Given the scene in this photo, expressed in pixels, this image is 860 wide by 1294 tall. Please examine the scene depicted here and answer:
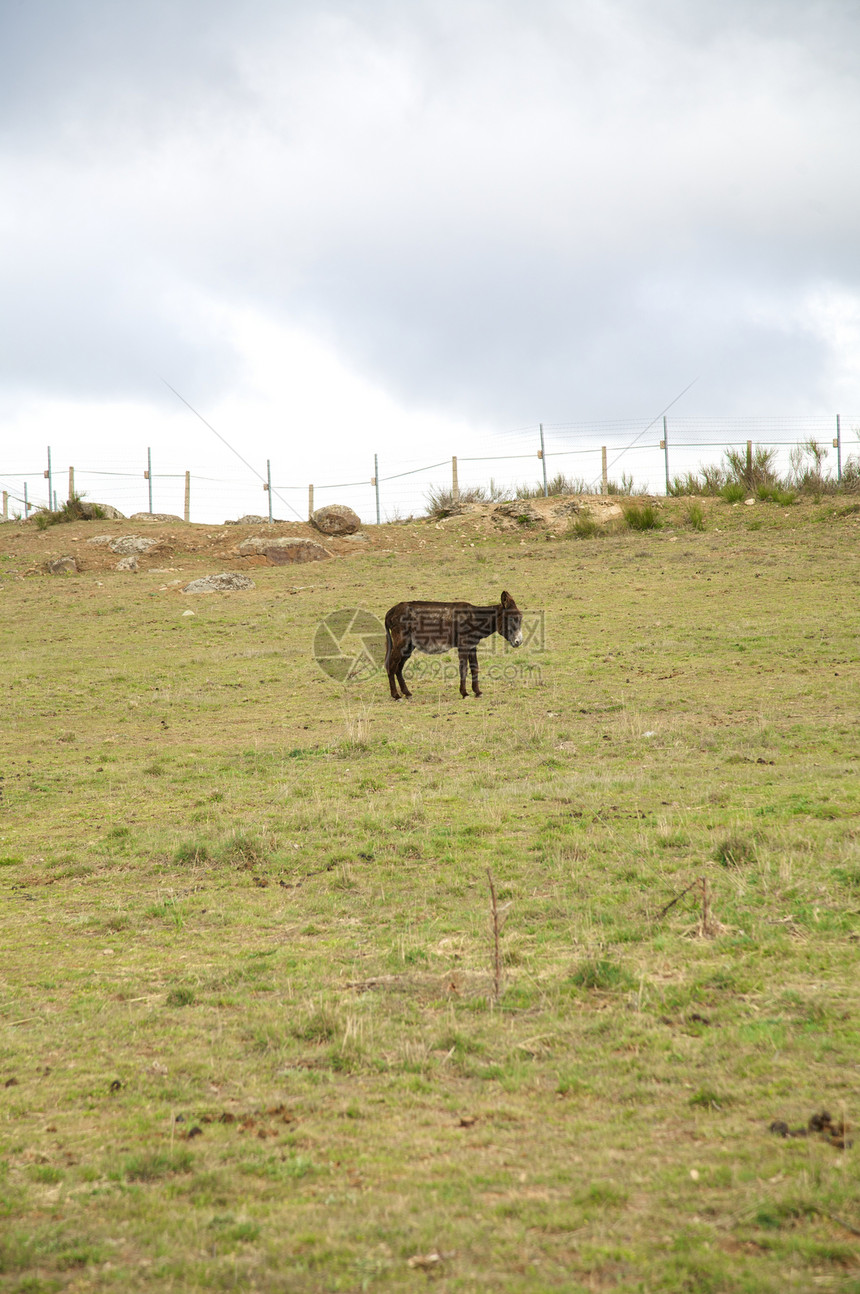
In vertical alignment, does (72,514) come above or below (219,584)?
above

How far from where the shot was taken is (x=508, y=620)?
17.8 m

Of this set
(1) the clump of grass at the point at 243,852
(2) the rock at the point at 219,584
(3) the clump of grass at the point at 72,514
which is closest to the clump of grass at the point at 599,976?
(1) the clump of grass at the point at 243,852

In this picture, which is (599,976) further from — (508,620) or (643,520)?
(643,520)

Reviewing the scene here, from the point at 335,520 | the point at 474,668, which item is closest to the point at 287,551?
the point at 335,520

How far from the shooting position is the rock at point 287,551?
109ft

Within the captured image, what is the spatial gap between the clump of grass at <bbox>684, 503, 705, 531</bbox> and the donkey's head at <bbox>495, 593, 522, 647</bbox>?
15711 mm

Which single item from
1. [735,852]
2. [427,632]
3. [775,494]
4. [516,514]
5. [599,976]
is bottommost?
[599,976]

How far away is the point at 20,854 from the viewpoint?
31.8ft

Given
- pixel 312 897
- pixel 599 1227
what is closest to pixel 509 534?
pixel 312 897

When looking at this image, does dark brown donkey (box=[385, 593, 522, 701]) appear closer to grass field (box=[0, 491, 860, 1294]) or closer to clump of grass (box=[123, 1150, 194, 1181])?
grass field (box=[0, 491, 860, 1294])

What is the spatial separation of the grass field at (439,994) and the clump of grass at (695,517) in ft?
53.6

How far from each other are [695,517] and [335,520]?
42.0 ft

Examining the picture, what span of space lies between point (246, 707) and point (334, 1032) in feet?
38.9

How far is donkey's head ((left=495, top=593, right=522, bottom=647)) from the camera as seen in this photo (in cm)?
1769
